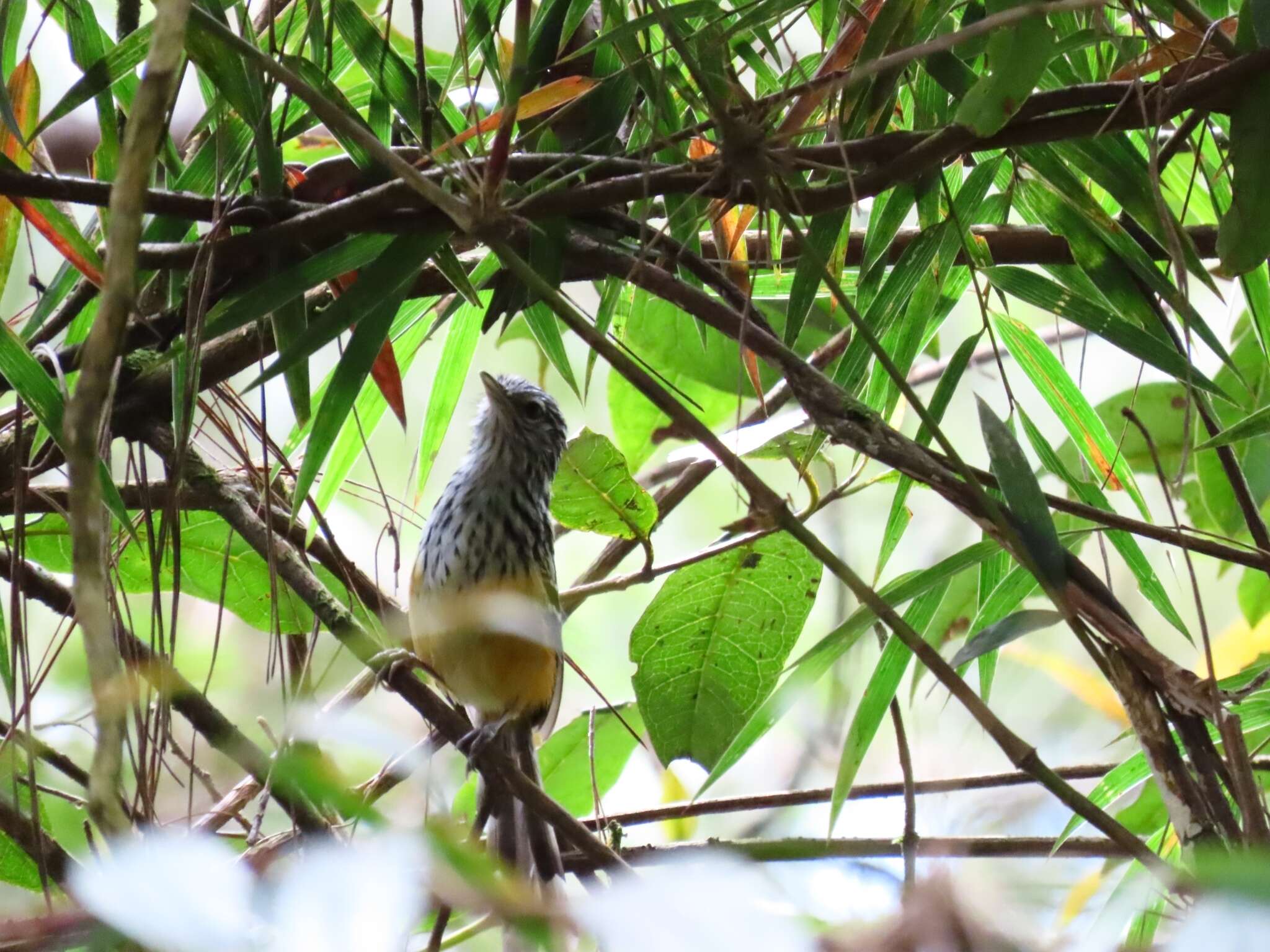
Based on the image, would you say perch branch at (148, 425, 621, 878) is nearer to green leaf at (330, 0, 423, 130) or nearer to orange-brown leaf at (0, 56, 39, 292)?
orange-brown leaf at (0, 56, 39, 292)

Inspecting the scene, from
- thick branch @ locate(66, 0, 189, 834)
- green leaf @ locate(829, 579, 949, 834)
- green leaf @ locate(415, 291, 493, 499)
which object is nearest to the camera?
thick branch @ locate(66, 0, 189, 834)

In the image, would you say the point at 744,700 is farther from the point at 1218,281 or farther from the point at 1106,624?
the point at 1218,281

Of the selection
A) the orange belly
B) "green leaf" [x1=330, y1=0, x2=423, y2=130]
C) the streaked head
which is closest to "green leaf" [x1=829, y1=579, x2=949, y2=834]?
"green leaf" [x1=330, y1=0, x2=423, y2=130]

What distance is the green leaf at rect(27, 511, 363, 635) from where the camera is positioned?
70.5 inches

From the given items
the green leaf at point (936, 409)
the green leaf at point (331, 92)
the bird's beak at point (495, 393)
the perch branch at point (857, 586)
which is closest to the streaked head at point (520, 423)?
the bird's beak at point (495, 393)

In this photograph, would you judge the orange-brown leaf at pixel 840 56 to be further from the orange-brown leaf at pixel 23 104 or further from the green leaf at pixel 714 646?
the orange-brown leaf at pixel 23 104

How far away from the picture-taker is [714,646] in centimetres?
180

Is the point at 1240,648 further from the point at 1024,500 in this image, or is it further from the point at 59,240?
the point at 59,240

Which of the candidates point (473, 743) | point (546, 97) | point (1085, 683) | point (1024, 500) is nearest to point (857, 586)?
point (1024, 500)

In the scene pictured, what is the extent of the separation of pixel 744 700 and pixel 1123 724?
146cm

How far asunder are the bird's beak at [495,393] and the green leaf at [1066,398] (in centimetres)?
153

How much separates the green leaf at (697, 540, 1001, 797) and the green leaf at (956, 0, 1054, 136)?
0.56 m

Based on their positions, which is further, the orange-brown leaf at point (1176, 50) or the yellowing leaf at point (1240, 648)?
the yellowing leaf at point (1240, 648)

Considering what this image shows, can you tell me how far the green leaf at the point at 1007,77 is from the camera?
41.3 inches
